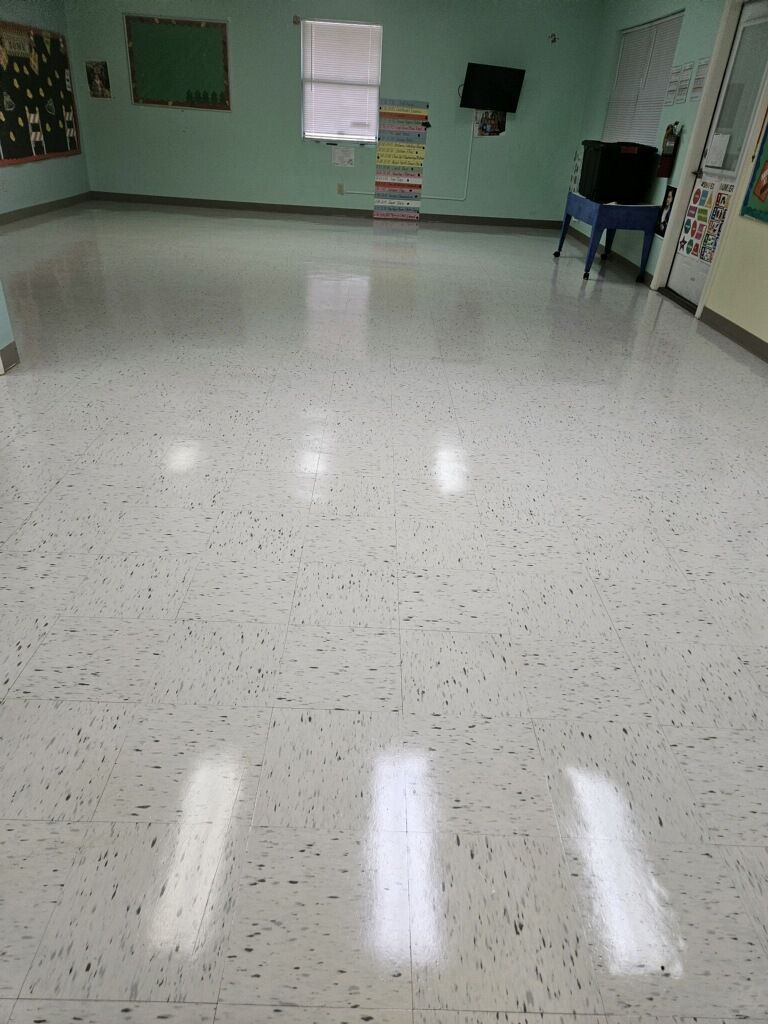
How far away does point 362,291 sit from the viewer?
5.62m

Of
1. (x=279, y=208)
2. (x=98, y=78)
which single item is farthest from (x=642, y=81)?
(x=98, y=78)

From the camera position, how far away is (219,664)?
5.53 feet

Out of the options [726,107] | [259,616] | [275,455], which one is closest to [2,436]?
[275,455]

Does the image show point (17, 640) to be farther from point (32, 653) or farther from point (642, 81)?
point (642, 81)

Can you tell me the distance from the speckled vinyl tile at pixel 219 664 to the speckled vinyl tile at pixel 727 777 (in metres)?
0.98

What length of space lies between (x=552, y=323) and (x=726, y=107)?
7.77ft

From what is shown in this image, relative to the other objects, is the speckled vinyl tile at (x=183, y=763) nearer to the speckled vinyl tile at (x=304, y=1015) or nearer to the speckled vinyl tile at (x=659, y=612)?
the speckled vinyl tile at (x=304, y=1015)

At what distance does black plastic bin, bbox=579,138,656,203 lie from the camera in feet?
20.7

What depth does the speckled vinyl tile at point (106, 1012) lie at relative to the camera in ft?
3.29

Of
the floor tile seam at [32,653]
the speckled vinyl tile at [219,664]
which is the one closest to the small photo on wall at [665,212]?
the speckled vinyl tile at [219,664]

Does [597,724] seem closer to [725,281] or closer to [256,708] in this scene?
[256,708]

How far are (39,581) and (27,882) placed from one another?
0.98 m

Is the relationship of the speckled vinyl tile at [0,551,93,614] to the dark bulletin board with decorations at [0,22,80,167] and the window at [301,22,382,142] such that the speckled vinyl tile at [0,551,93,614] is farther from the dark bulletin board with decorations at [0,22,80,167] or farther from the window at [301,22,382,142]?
the window at [301,22,382,142]

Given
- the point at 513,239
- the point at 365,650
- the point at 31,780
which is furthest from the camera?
the point at 513,239
